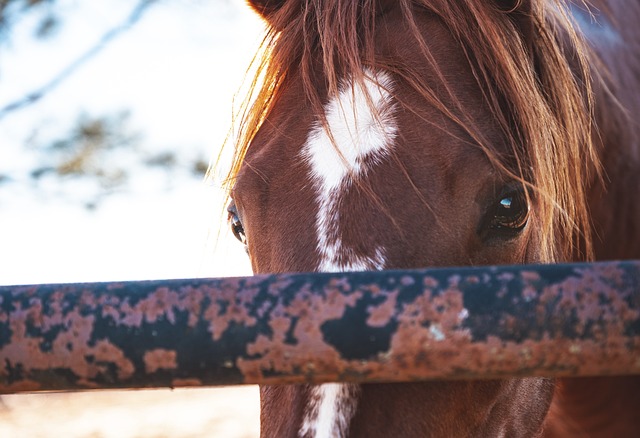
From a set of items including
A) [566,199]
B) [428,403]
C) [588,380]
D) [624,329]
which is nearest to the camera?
[624,329]

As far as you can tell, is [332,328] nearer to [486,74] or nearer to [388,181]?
[388,181]

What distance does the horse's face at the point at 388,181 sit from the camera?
3.27 ft

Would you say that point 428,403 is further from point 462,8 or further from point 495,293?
point 462,8

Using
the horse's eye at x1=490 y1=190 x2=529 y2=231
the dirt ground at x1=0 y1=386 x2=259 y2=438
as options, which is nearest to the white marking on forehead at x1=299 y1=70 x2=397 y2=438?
the horse's eye at x1=490 y1=190 x2=529 y2=231

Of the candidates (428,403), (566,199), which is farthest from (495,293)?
(566,199)

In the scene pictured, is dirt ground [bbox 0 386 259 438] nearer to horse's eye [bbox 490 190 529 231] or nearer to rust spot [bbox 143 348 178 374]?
horse's eye [bbox 490 190 529 231]

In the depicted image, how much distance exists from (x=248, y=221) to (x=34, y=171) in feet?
9.33

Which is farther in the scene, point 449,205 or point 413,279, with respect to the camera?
point 449,205

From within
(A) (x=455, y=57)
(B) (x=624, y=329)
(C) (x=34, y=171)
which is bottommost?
(B) (x=624, y=329)

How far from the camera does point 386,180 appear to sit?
103 centimetres

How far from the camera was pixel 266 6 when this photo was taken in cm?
161

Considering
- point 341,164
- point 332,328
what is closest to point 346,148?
point 341,164

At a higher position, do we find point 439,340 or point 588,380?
point 588,380

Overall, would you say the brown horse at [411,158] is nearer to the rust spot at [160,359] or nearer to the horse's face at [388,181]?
the horse's face at [388,181]
